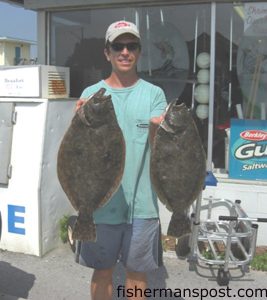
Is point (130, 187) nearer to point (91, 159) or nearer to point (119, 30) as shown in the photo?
point (91, 159)

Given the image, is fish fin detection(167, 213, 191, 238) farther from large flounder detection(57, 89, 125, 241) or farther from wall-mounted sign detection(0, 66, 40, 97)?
wall-mounted sign detection(0, 66, 40, 97)

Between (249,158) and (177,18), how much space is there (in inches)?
74.2

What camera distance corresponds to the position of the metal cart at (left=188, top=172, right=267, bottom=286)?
456 cm

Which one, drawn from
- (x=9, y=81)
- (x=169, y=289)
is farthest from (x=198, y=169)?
(x=9, y=81)

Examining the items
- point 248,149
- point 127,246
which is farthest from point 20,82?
point 127,246

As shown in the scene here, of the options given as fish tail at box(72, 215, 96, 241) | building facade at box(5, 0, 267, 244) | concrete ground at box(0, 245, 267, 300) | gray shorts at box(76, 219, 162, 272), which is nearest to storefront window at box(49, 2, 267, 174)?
building facade at box(5, 0, 267, 244)

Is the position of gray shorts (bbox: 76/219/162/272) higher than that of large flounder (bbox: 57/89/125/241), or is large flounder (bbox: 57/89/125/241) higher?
large flounder (bbox: 57/89/125/241)

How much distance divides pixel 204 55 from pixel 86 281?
2.95 meters

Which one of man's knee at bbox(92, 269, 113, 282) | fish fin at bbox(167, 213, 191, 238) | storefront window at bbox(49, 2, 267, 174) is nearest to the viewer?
fish fin at bbox(167, 213, 191, 238)

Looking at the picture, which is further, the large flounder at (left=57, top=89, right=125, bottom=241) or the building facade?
the building facade

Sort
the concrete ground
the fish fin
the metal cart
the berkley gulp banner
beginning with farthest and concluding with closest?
the berkley gulp banner → the metal cart → the concrete ground → the fish fin

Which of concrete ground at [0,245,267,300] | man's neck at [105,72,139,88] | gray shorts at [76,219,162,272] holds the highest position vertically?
man's neck at [105,72,139,88]

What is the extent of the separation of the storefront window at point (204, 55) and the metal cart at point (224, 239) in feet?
2.99

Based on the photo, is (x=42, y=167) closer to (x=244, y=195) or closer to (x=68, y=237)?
(x=68, y=237)
